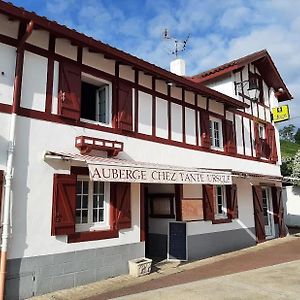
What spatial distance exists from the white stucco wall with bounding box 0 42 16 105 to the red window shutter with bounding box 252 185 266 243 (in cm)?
1196

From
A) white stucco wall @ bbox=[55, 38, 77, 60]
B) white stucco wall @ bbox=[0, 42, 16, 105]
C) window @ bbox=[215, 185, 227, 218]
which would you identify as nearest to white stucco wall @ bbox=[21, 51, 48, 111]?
white stucco wall @ bbox=[0, 42, 16, 105]

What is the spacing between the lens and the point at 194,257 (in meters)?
12.1

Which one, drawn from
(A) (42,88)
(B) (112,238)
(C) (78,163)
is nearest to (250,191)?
(B) (112,238)

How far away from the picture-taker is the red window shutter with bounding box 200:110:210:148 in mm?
13305

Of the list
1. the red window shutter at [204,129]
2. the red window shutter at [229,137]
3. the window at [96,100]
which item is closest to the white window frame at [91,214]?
the window at [96,100]

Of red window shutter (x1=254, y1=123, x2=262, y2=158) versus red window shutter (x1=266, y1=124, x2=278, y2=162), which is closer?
red window shutter (x1=254, y1=123, x2=262, y2=158)

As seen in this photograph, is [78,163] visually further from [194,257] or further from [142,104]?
[194,257]

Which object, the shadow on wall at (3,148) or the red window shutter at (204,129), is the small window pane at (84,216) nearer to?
the shadow on wall at (3,148)

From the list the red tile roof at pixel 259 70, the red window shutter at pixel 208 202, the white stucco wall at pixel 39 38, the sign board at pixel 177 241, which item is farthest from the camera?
the red tile roof at pixel 259 70

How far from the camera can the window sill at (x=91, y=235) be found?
8.46 meters

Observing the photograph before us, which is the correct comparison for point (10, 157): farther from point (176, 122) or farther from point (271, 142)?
point (271, 142)

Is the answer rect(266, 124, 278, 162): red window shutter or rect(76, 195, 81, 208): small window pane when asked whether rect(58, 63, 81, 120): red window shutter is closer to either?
rect(76, 195, 81, 208): small window pane

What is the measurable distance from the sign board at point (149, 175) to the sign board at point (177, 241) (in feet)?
6.41

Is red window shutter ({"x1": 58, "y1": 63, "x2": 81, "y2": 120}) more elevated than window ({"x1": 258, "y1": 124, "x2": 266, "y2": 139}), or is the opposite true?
window ({"x1": 258, "y1": 124, "x2": 266, "y2": 139})
